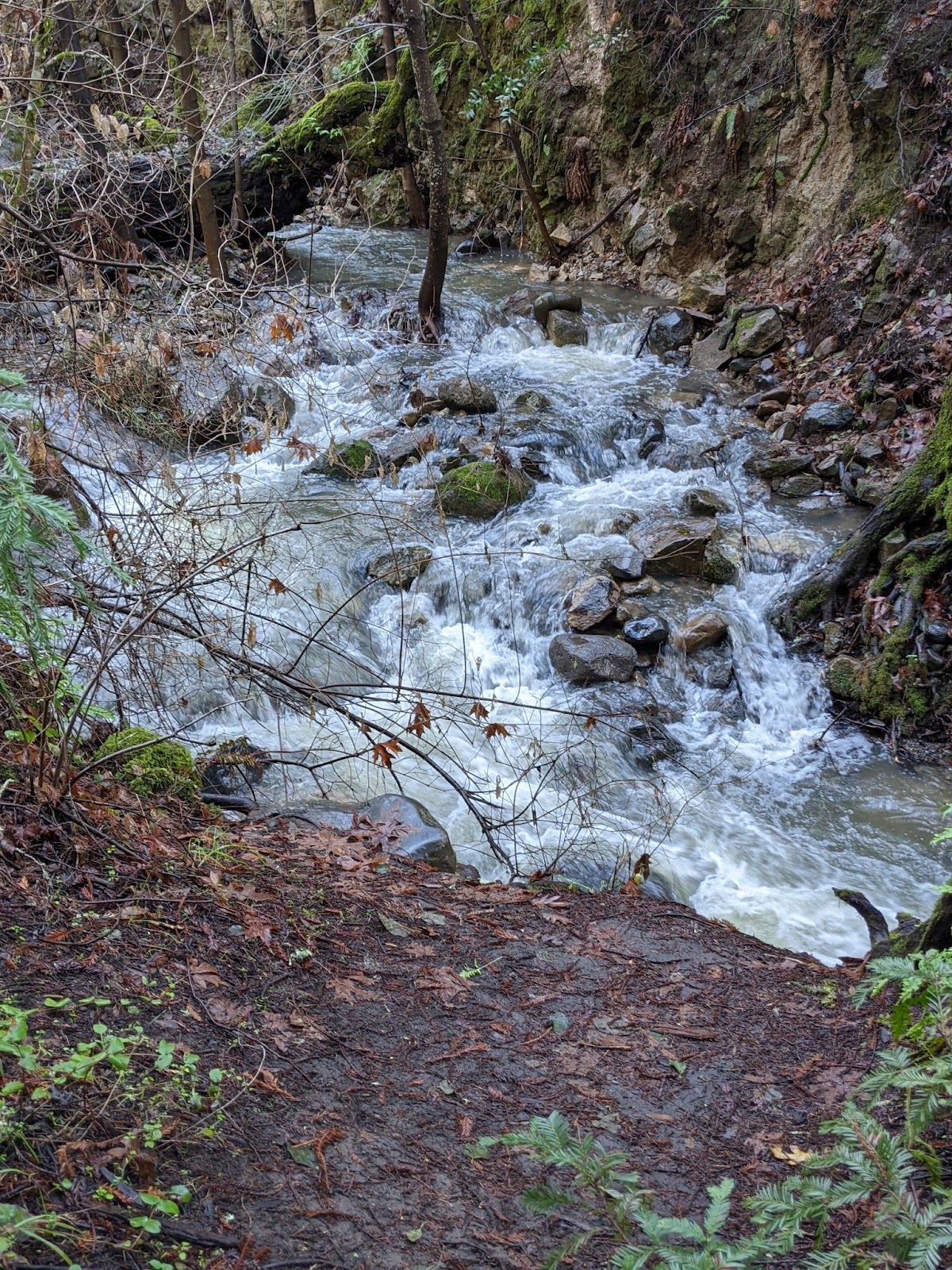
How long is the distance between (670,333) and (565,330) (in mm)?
1394

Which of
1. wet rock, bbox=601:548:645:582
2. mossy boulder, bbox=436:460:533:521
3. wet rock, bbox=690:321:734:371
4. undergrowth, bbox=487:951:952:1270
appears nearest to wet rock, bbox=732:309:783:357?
wet rock, bbox=690:321:734:371

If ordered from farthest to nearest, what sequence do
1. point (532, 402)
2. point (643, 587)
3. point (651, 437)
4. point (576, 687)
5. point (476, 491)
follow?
point (532, 402) < point (651, 437) < point (476, 491) < point (643, 587) < point (576, 687)

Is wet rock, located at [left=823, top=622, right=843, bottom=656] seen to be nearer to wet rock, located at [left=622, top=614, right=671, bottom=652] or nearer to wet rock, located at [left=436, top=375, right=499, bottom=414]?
wet rock, located at [left=622, top=614, right=671, bottom=652]

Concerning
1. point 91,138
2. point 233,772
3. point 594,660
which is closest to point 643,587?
point 594,660

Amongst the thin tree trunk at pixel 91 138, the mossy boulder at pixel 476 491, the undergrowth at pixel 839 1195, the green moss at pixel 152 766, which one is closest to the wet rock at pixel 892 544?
the mossy boulder at pixel 476 491

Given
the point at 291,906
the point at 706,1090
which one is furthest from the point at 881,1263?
the point at 291,906

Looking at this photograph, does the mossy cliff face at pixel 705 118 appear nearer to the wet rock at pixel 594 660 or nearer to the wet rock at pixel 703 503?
the wet rock at pixel 703 503

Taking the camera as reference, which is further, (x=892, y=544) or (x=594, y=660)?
(x=594, y=660)

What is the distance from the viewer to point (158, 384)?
537 cm

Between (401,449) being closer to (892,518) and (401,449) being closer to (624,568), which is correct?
(624,568)

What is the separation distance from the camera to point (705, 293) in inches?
516

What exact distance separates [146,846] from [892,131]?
11.9 meters

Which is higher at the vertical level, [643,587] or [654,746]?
[643,587]

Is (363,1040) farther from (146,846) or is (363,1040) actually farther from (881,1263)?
(881,1263)
